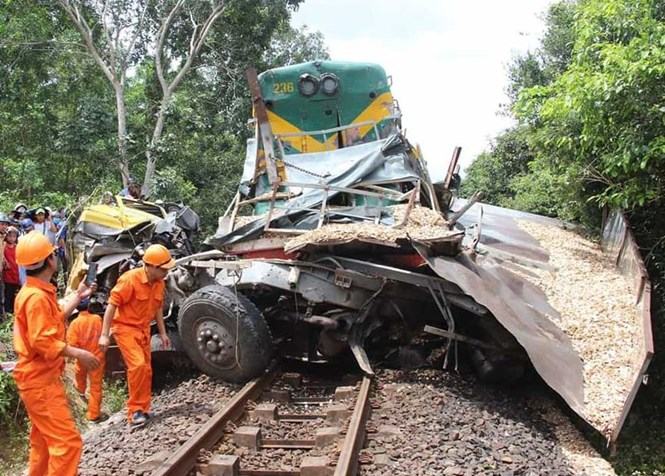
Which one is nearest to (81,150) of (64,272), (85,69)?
(85,69)

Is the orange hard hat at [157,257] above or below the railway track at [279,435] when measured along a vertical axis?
above

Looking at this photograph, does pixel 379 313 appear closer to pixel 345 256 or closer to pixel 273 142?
pixel 345 256

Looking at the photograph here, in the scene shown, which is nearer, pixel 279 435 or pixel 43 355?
pixel 43 355

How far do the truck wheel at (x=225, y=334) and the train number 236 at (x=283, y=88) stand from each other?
296cm

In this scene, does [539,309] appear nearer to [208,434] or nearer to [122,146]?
[208,434]

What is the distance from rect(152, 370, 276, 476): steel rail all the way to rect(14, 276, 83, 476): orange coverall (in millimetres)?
561

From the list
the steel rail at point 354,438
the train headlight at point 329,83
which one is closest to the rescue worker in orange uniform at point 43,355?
the steel rail at point 354,438

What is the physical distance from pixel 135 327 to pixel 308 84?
12.6 feet

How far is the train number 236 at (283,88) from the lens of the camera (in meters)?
7.99

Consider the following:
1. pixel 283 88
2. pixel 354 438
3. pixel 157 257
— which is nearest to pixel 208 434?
pixel 354 438

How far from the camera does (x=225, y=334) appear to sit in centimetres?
601

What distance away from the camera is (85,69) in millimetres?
16906

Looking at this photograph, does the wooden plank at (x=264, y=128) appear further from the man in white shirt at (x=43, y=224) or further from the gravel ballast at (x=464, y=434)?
the man in white shirt at (x=43, y=224)

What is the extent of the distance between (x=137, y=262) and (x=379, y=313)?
265 centimetres
